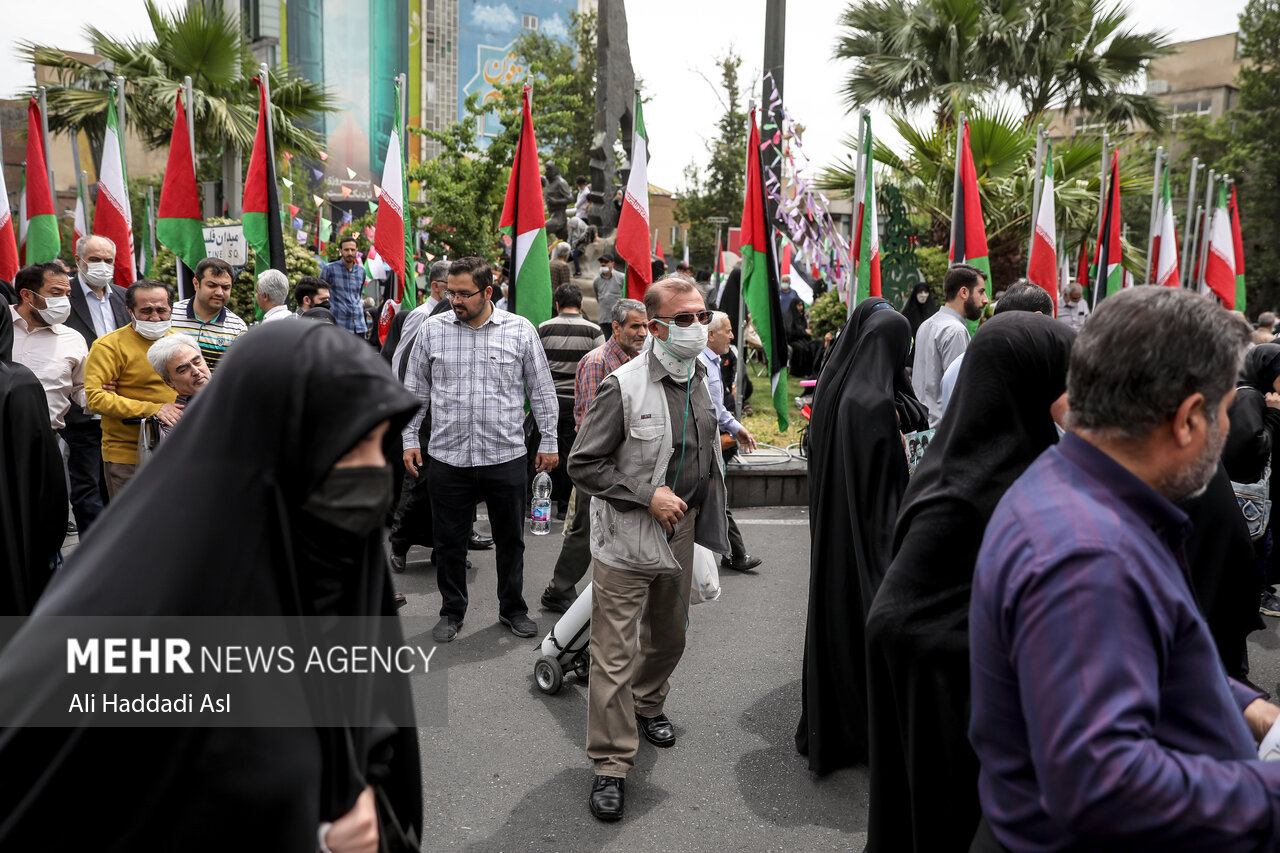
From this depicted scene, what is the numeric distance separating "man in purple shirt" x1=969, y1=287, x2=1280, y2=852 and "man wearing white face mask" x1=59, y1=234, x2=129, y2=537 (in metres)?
6.03

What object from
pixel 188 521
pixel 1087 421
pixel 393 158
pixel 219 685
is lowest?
pixel 219 685

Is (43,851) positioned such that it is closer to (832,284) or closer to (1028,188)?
(832,284)

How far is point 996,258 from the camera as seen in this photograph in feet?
53.6

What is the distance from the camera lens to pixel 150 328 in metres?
5.11

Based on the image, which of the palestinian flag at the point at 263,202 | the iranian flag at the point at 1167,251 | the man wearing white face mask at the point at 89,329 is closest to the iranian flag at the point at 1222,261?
the iranian flag at the point at 1167,251

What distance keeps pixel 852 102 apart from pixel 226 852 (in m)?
20.5

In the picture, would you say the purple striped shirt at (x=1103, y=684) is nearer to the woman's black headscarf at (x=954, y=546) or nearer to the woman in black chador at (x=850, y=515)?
the woman's black headscarf at (x=954, y=546)

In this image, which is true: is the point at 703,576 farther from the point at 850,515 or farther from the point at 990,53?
the point at 990,53

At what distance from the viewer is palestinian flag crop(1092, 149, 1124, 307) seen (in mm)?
12148

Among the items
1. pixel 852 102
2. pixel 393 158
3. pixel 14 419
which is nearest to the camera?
pixel 14 419

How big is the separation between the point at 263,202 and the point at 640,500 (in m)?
6.17

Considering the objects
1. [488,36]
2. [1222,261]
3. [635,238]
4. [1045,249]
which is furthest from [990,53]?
[488,36]

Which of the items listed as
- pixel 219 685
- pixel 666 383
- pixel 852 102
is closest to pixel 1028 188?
pixel 852 102

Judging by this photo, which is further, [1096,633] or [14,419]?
[14,419]
